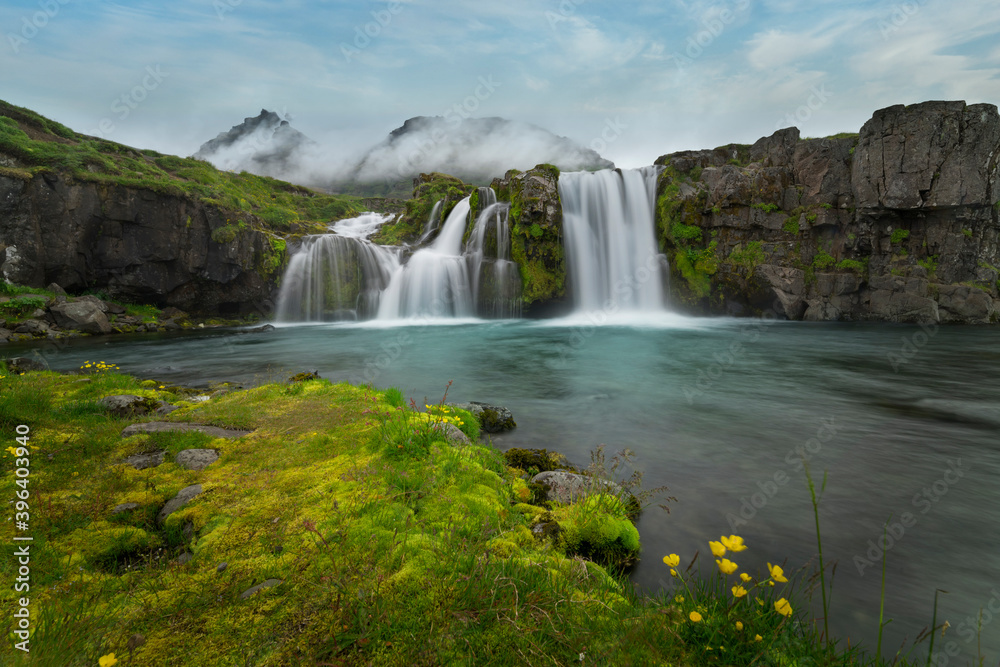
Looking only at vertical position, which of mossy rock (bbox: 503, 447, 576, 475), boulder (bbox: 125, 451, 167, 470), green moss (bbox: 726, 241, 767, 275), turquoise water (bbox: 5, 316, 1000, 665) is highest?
green moss (bbox: 726, 241, 767, 275)

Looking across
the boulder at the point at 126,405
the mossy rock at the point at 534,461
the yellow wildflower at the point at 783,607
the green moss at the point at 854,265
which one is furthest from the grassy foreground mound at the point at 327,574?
the green moss at the point at 854,265

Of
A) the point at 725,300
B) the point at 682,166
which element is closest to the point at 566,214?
the point at 682,166

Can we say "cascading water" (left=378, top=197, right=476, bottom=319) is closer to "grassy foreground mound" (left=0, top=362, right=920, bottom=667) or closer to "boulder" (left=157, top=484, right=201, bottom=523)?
"grassy foreground mound" (left=0, top=362, right=920, bottom=667)

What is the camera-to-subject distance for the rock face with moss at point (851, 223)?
24.2 meters

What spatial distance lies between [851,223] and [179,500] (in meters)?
35.9

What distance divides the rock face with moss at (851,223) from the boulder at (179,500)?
3140 cm

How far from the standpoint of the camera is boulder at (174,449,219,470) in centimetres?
441

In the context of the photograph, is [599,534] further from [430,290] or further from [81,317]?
[81,317]

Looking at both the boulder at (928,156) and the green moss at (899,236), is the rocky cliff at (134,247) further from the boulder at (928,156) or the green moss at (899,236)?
the green moss at (899,236)

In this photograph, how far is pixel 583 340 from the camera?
2103 centimetres

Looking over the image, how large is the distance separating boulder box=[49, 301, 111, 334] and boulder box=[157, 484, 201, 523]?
2748 centimetres

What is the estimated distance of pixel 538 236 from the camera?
95.1 ft

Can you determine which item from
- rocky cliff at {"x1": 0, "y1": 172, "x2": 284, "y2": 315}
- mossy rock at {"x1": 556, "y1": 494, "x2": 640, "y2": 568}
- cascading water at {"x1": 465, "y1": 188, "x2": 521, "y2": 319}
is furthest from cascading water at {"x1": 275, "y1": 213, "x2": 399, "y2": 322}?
mossy rock at {"x1": 556, "y1": 494, "x2": 640, "y2": 568}

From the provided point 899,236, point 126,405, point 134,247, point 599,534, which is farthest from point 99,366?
point 899,236
